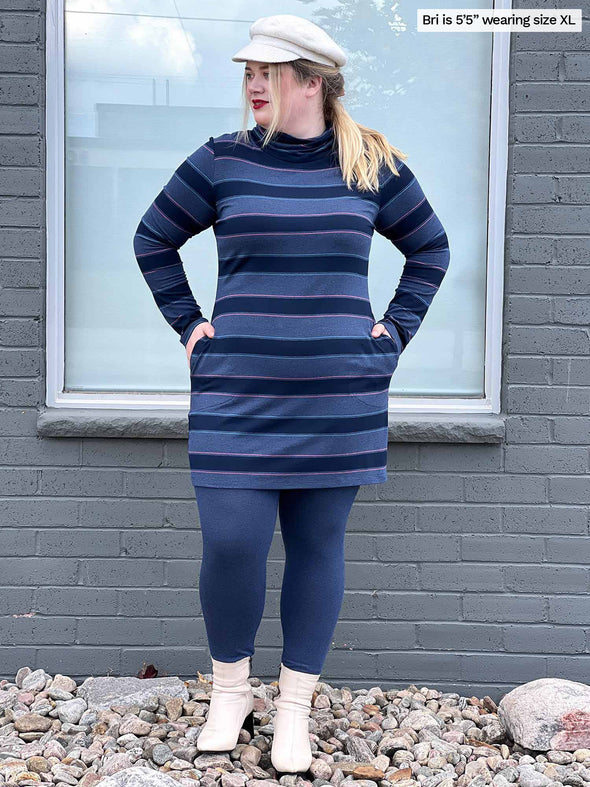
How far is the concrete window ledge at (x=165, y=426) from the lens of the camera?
2.85 m

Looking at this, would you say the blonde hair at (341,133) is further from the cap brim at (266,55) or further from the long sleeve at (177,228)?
the long sleeve at (177,228)

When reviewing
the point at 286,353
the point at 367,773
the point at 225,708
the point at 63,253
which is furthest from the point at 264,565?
the point at 63,253

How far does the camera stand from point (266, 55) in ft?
6.82

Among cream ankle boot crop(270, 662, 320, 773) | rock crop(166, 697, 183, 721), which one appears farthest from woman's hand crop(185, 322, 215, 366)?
rock crop(166, 697, 183, 721)

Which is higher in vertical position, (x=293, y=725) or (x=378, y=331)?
(x=378, y=331)

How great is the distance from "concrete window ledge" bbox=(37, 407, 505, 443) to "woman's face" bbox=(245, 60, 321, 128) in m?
1.06

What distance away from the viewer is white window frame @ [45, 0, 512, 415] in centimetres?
286

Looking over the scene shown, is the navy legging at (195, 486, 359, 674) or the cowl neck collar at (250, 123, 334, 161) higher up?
the cowl neck collar at (250, 123, 334, 161)

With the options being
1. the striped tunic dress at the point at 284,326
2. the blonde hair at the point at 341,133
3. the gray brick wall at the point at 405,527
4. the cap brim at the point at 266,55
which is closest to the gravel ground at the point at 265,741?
the gray brick wall at the point at 405,527

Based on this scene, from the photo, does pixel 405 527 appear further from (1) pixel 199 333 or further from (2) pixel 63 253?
(2) pixel 63 253

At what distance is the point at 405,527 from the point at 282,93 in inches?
57.3

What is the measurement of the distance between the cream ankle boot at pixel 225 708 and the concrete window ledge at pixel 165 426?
846mm

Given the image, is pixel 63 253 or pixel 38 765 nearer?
pixel 38 765

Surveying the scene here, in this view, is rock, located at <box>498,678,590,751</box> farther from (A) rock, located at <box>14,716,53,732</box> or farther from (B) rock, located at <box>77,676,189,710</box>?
(A) rock, located at <box>14,716,53,732</box>
